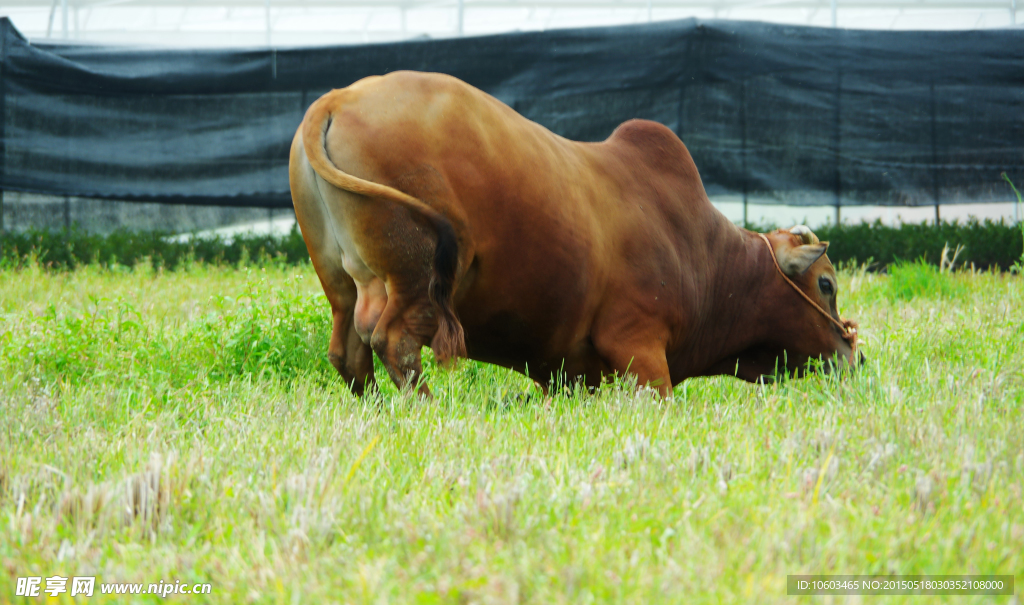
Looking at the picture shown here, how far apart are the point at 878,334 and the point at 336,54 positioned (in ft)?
16.8

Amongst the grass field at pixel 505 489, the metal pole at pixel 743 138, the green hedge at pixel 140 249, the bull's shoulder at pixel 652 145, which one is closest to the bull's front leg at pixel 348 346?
the grass field at pixel 505 489

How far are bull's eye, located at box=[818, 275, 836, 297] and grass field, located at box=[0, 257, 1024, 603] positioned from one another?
2.12 feet

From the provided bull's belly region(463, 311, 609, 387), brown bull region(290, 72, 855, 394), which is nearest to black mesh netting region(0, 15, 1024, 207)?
brown bull region(290, 72, 855, 394)

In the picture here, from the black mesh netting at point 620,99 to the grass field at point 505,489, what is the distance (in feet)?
14.6

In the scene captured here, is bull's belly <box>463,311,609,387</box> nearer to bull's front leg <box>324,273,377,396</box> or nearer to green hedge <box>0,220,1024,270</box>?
bull's front leg <box>324,273,377,396</box>

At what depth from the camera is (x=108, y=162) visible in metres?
6.93

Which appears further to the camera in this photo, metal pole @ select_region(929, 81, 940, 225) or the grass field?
metal pole @ select_region(929, 81, 940, 225)

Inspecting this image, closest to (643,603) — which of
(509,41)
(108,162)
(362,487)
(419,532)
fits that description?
(419,532)

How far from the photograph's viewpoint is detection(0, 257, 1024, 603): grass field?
1225 mm

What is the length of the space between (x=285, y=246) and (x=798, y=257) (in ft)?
17.0

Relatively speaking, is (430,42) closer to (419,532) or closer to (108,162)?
(108,162)

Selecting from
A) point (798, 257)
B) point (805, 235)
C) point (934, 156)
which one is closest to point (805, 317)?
point (798, 257)

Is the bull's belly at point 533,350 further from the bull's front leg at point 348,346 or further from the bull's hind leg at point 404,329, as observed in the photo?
the bull's front leg at point 348,346

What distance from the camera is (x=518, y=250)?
8.45 feet
